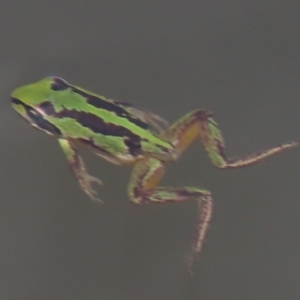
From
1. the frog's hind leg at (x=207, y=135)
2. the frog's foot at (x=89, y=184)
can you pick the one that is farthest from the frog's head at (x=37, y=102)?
the frog's hind leg at (x=207, y=135)

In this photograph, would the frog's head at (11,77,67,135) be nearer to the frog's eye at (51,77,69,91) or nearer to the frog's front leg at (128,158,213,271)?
the frog's eye at (51,77,69,91)

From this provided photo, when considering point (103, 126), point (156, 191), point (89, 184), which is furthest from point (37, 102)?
point (156, 191)

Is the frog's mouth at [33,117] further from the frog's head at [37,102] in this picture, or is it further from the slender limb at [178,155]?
the slender limb at [178,155]

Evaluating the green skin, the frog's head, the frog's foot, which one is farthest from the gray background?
the frog's head

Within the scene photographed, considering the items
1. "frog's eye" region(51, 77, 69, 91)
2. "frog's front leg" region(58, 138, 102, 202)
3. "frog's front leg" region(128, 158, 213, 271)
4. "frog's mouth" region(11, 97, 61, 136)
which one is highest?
"frog's eye" region(51, 77, 69, 91)

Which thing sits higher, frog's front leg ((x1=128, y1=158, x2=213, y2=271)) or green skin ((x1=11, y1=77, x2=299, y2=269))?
green skin ((x1=11, y1=77, x2=299, y2=269))

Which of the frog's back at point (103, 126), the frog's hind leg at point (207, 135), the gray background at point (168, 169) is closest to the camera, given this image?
the frog's back at point (103, 126)
